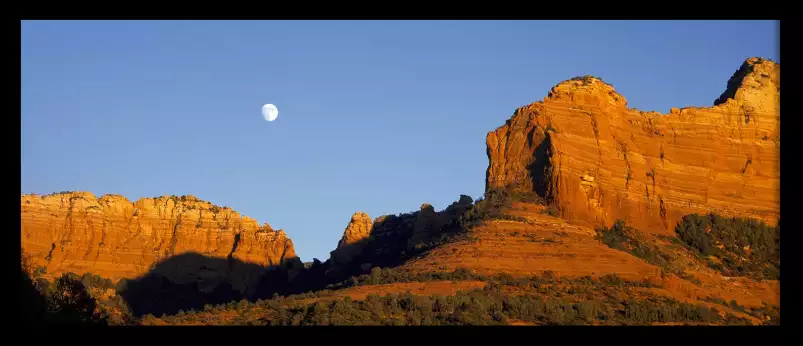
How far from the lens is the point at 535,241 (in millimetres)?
76438

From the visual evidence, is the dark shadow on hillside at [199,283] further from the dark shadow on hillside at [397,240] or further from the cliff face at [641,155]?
the cliff face at [641,155]

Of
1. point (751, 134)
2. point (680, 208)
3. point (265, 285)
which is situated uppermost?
point (751, 134)

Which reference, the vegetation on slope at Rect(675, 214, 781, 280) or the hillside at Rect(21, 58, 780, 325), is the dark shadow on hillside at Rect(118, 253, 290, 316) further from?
the vegetation on slope at Rect(675, 214, 781, 280)

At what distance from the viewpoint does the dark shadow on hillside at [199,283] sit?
9906 cm

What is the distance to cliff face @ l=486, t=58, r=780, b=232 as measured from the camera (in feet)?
279

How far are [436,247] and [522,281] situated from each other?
11.1m

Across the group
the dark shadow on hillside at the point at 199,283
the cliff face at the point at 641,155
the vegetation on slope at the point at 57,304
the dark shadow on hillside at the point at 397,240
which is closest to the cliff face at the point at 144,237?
the dark shadow on hillside at the point at 199,283

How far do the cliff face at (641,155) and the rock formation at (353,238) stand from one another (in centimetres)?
1800

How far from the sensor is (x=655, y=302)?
2712 inches

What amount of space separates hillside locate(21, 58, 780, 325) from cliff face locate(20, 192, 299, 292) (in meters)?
0.13

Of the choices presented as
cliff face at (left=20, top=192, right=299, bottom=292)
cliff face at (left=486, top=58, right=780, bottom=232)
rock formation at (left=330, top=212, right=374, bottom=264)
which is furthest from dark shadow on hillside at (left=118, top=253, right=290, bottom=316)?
cliff face at (left=486, top=58, right=780, bottom=232)

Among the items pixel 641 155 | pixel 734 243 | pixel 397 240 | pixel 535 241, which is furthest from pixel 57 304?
pixel 734 243
